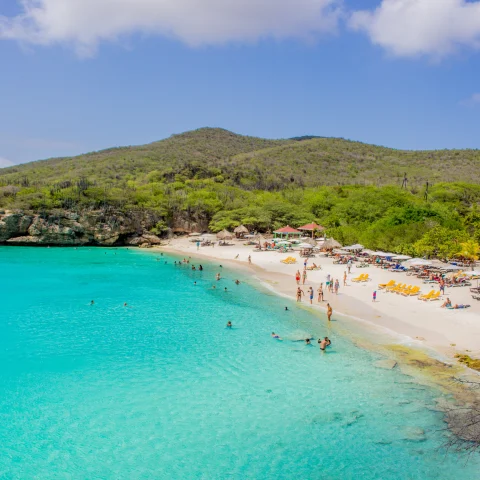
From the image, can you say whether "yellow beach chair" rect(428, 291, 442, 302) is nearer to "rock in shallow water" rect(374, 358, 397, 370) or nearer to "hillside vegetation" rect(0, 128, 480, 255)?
"rock in shallow water" rect(374, 358, 397, 370)

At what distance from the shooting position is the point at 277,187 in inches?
3457

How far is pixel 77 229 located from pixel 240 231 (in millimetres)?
22336

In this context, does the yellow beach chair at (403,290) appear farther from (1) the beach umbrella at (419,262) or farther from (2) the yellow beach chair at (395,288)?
(1) the beach umbrella at (419,262)

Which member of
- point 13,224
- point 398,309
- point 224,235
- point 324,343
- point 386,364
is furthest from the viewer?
point 224,235

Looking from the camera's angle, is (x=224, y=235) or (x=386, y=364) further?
(x=224, y=235)

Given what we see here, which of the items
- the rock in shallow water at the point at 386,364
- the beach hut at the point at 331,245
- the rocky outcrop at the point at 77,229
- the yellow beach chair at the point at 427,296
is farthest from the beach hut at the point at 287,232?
the rock in shallow water at the point at 386,364

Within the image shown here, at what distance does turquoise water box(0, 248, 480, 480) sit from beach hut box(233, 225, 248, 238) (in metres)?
34.1

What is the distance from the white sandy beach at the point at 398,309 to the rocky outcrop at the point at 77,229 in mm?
26537

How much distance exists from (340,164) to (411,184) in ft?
83.3

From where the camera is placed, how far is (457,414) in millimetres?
11312

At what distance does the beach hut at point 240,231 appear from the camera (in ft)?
186

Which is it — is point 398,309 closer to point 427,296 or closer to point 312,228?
point 427,296

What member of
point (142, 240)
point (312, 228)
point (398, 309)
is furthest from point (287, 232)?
point (398, 309)

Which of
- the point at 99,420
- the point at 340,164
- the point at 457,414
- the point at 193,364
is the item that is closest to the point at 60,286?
the point at 193,364
